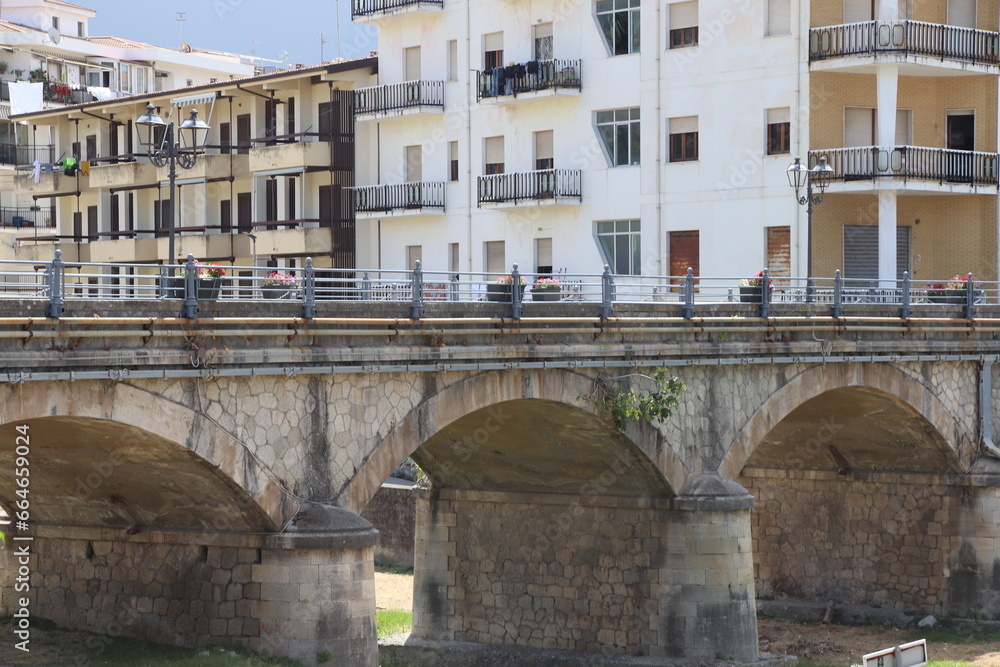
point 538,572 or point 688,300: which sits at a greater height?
point 688,300

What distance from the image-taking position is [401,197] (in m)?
50.7

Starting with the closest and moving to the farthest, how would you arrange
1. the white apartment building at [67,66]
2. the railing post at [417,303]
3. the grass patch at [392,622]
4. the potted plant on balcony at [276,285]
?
the potted plant on balcony at [276,285], the railing post at [417,303], the grass patch at [392,622], the white apartment building at [67,66]

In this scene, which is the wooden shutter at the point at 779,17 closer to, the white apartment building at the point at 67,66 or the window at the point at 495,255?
the window at the point at 495,255

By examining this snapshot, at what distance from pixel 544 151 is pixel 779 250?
8.57 m

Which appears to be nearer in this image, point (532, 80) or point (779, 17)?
point (779, 17)

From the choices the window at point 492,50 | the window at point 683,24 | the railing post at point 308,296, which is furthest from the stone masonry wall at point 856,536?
the railing post at point 308,296

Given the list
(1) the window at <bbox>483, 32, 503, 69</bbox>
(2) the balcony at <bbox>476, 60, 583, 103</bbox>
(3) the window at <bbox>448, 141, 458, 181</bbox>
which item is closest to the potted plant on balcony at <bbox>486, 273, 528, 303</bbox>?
(2) the balcony at <bbox>476, 60, 583, 103</bbox>

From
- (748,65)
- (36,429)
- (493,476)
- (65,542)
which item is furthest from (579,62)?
(36,429)

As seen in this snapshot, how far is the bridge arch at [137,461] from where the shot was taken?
61.4 feet

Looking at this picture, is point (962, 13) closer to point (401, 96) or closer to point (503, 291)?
point (401, 96)

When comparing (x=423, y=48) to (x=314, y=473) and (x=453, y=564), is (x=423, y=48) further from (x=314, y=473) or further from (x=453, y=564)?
(x=314, y=473)

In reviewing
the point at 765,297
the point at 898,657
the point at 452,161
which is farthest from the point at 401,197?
the point at 898,657

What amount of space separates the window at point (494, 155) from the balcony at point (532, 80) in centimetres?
155

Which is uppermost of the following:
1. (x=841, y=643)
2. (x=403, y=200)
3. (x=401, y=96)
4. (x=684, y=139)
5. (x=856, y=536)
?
(x=401, y=96)
